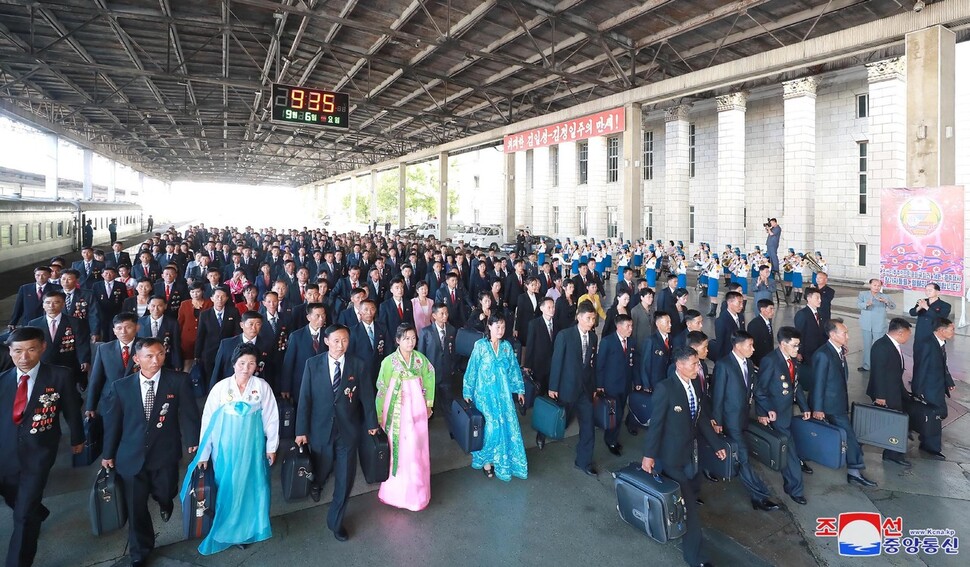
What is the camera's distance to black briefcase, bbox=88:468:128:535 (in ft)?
11.5

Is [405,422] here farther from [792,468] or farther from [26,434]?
[792,468]

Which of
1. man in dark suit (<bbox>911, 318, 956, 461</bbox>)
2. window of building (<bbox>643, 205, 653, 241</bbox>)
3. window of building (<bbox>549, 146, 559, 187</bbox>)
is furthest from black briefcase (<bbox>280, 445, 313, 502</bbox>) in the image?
window of building (<bbox>549, 146, 559, 187</bbox>)

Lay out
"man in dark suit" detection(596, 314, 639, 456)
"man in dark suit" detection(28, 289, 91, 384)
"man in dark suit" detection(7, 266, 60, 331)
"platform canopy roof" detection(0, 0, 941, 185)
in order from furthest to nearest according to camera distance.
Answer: "platform canopy roof" detection(0, 0, 941, 185) → "man in dark suit" detection(7, 266, 60, 331) → "man in dark suit" detection(596, 314, 639, 456) → "man in dark suit" detection(28, 289, 91, 384)

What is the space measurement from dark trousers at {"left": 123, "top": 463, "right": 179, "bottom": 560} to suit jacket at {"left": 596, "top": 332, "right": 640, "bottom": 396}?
3.89 meters

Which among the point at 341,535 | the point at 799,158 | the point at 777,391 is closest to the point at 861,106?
the point at 799,158

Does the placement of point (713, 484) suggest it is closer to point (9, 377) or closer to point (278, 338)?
point (278, 338)

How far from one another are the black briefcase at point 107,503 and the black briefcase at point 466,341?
13.2ft

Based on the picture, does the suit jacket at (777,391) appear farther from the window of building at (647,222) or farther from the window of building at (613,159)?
the window of building at (613,159)

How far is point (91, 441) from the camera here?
4375 millimetres

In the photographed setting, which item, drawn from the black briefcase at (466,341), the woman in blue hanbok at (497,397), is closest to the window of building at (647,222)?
the black briefcase at (466,341)

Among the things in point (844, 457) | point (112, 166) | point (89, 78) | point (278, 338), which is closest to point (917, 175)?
point (844, 457)

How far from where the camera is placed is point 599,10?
42.2 ft

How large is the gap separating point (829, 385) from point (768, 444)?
31.7 inches

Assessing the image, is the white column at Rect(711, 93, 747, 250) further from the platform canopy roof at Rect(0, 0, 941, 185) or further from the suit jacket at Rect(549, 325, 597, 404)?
the suit jacket at Rect(549, 325, 597, 404)
